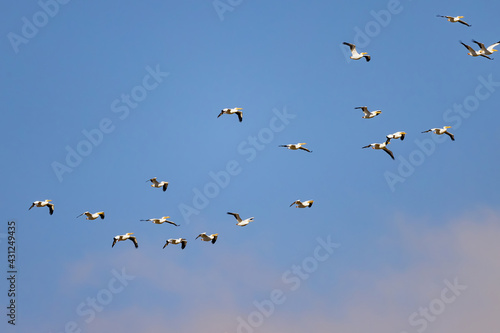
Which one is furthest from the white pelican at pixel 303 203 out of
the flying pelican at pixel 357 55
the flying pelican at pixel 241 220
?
the flying pelican at pixel 357 55

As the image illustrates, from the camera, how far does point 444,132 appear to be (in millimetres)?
80500

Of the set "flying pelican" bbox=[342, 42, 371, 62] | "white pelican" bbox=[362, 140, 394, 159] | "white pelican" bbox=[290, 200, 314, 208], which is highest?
"flying pelican" bbox=[342, 42, 371, 62]

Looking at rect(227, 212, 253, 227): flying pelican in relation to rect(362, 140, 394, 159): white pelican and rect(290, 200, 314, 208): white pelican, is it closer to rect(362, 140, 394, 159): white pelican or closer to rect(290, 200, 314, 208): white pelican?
rect(290, 200, 314, 208): white pelican

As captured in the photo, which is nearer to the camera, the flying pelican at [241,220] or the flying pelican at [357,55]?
the flying pelican at [357,55]

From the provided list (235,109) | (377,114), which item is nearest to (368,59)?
(377,114)

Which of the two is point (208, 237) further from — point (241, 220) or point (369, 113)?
point (369, 113)

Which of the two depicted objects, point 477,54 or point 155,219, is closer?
point 477,54

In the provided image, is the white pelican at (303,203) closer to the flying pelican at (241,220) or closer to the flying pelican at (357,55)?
the flying pelican at (241,220)

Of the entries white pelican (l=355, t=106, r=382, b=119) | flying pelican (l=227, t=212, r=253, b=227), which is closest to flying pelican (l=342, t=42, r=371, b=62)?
white pelican (l=355, t=106, r=382, b=119)

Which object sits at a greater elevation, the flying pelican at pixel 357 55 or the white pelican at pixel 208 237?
the flying pelican at pixel 357 55

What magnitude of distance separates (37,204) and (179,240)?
42.4 ft

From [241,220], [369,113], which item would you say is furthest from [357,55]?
[241,220]

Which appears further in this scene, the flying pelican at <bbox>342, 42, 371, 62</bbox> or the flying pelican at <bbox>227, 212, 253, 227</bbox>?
the flying pelican at <bbox>227, 212, 253, 227</bbox>

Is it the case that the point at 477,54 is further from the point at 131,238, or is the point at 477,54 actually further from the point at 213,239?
the point at 131,238
